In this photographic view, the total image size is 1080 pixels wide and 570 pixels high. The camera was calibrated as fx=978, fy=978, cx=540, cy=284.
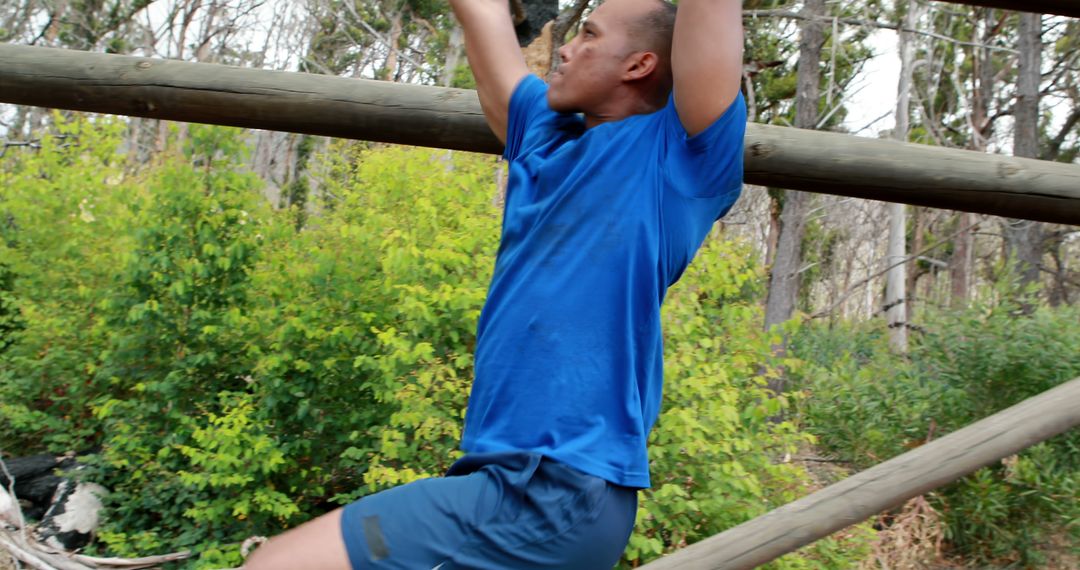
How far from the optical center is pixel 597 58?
1.46 meters

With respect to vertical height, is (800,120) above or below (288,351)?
above

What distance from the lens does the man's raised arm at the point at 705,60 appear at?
4.45 feet

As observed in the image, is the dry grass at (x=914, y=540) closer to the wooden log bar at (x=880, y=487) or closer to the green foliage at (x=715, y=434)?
the green foliage at (x=715, y=434)

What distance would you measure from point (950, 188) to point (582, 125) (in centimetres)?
111

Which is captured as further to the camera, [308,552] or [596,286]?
[596,286]

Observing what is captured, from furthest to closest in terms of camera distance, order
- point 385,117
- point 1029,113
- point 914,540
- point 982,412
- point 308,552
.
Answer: point 1029,113, point 982,412, point 914,540, point 385,117, point 308,552

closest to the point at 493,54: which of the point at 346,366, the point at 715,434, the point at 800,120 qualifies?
the point at 715,434

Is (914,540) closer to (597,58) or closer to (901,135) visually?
(597,58)

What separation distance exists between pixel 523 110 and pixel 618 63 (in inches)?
8.9

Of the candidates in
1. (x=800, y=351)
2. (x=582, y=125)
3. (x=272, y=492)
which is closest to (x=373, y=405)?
(x=272, y=492)

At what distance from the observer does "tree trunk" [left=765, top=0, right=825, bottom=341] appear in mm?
10008

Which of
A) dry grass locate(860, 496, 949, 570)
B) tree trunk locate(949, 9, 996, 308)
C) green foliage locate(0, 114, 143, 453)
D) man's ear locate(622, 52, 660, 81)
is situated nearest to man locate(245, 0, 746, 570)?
man's ear locate(622, 52, 660, 81)

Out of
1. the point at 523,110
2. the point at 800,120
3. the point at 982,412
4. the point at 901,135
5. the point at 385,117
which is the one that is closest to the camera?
the point at 523,110

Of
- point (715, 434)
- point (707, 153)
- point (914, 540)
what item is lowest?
point (914, 540)
